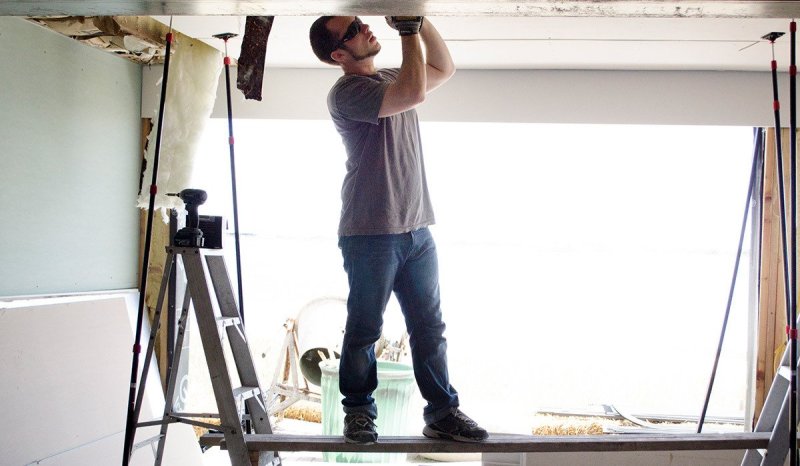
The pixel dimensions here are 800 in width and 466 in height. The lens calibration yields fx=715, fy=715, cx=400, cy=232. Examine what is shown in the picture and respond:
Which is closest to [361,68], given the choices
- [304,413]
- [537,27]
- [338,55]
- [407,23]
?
[338,55]

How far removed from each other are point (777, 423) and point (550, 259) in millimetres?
3711

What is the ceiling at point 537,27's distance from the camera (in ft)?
5.86

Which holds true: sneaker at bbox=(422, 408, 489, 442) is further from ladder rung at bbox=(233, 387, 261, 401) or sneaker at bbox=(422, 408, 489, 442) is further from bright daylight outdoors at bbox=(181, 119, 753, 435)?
bright daylight outdoors at bbox=(181, 119, 753, 435)

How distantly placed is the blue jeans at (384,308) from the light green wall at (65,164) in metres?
1.91

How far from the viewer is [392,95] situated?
210cm

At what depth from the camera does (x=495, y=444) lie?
87.3 inches

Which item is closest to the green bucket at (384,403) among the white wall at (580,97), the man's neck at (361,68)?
the white wall at (580,97)

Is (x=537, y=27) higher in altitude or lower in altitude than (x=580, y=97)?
higher

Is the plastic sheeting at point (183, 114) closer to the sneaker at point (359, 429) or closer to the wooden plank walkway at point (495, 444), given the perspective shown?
the wooden plank walkway at point (495, 444)

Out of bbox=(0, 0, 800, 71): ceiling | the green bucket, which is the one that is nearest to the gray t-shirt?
bbox=(0, 0, 800, 71): ceiling

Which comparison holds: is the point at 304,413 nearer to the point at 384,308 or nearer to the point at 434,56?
the point at 384,308

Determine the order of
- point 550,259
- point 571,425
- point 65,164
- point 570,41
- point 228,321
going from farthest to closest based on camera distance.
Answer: point 550,259 < point 571,425 < point 65,164 < point 570,41 < point 228,321

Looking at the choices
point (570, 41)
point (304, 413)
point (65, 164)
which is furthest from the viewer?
point (304, 413)

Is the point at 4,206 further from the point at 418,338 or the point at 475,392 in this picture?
the point at 475,392
